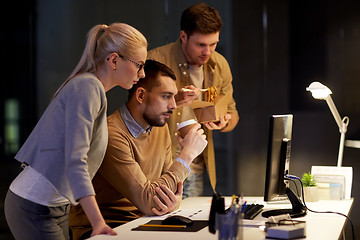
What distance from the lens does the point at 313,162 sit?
4.41 metres

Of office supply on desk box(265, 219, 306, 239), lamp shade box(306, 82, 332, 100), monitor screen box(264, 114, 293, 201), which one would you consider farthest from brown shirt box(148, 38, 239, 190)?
office supply on desk box(265, 219, 306, 239)

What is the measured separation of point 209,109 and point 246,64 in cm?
194

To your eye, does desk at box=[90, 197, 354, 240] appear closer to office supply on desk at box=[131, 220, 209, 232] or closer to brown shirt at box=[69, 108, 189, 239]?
office supply on desk at box=[131, 220, 209, 232]

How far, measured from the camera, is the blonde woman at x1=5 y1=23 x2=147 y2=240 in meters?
1.86

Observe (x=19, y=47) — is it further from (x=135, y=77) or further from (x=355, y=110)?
(x=355, y=110)

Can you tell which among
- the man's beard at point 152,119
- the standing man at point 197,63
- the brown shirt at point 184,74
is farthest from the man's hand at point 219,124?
the man's beard at point 152,119

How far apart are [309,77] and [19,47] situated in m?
2.45

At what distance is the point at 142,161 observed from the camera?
269 centimetres

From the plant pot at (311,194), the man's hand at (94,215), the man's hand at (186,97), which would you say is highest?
the man's hand at (186,97)

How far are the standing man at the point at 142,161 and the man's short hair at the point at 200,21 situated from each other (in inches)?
28.5

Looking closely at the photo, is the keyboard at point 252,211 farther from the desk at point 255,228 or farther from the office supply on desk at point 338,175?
the office supply on desk at point 338,175

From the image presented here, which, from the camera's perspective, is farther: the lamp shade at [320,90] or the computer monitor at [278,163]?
the lamp shade at [320,90]

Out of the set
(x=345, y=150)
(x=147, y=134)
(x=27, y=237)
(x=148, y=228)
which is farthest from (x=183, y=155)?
(x=345, y=150)

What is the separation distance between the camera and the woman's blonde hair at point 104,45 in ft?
7.08
